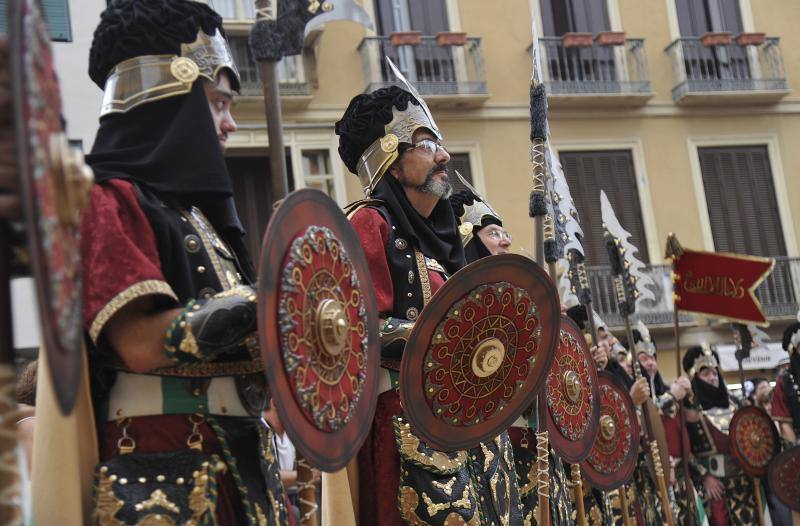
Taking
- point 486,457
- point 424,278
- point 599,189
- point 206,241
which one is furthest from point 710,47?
point 206,241

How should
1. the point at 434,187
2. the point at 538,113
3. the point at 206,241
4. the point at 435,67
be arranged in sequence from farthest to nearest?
1. the point at 435,67
2. the point at 538,113
3. the point at 434,187
4. the point at 206,241

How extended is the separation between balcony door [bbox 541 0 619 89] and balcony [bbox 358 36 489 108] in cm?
151

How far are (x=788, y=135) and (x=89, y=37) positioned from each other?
1294 cm

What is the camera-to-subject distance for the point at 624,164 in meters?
19.5

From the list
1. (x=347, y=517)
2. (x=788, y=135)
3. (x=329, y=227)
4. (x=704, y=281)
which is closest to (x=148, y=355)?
(x=329, y=227)

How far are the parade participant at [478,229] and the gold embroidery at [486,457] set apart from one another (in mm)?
1630

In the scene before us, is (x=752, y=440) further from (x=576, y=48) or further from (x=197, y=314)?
(x=576, y=48)

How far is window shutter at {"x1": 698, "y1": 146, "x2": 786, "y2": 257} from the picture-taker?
1989 centimetres

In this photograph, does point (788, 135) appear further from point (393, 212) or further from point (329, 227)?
point (329, 227)

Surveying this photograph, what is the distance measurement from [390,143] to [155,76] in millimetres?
1737

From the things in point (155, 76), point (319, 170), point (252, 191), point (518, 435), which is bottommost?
point (518, 435)

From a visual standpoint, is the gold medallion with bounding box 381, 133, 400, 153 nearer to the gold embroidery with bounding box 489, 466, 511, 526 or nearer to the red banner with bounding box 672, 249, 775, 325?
the gold embroidery with bounding box 489, 466, 511, 526

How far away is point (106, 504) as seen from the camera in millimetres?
2930

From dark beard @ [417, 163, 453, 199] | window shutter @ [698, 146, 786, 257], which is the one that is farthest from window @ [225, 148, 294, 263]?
Result: dark beard @ [417, 163, 453, 199]
